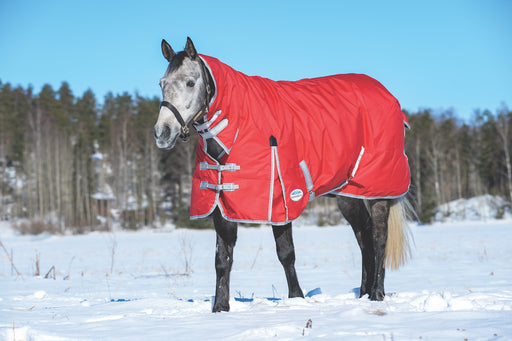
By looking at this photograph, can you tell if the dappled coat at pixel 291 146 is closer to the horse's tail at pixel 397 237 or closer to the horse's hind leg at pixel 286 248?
the horse's tail at pixel 397 237

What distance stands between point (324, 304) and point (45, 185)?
133 feet

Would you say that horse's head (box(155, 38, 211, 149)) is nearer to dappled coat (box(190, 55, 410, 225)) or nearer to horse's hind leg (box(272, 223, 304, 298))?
dappled coat (box(190, 55, 410, 225))

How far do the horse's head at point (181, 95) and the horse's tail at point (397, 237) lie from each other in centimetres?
244

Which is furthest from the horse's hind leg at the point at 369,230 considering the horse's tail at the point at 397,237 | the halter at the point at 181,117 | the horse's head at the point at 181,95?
the horse's head at the point at 181,95

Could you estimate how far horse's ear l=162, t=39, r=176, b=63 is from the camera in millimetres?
3531

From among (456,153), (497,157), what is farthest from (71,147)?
(497,157)

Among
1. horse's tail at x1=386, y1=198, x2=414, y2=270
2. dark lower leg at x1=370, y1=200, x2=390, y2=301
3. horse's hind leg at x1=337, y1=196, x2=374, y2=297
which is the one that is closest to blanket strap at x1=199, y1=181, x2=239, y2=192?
horse's hind leg at x1=337, y1=196, x2=374, y2=297

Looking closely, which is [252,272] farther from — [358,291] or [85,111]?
[85,111]

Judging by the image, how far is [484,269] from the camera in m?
7.02

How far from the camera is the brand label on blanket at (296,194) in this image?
370 centimetres

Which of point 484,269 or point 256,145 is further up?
point 256,145

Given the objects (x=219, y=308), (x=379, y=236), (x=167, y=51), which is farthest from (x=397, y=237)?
(x=167, y=51)

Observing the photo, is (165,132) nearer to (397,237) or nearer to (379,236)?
(379,236)

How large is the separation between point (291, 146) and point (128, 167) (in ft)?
135
